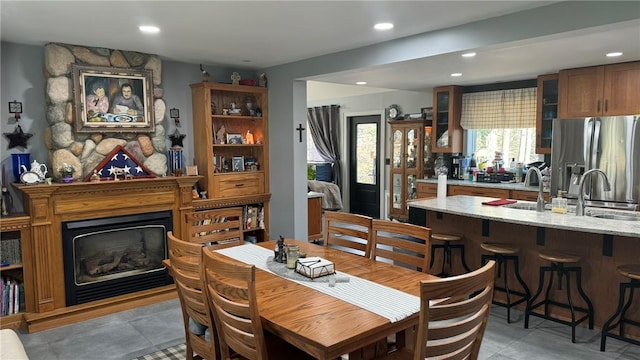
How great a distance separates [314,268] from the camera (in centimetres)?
242

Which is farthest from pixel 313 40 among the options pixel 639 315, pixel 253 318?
pixel 639 315

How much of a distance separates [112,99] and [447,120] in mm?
4919

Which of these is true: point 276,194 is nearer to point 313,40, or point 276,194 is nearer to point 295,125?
point 295,125

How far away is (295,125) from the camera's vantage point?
494cm

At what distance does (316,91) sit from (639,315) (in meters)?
6.32

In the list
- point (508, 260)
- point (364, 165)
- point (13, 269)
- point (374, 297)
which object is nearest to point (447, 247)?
point (508, 260)

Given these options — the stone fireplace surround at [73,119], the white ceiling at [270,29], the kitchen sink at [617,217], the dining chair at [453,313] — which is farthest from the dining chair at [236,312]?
the kitchen sink at [617,217]

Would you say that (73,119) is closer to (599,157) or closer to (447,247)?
(447,247)

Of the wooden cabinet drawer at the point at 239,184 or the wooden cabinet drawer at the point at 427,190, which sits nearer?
the wooden cabinet drawer at the point at 239,184

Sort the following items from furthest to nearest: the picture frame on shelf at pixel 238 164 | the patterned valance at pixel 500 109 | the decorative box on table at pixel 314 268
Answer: the patterned valance at pixel 500 109 → the picture frame on shelf at pixel 238 164 → the decorative box on table at pixel 314 268

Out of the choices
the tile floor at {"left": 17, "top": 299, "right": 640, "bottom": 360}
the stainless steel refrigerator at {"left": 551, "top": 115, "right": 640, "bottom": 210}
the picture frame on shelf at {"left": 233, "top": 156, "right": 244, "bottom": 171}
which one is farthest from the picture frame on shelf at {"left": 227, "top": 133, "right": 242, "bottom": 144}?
the stainless steel refrigerator at {"left": 551, "top": 115, "right": 640, "bottom": 210}

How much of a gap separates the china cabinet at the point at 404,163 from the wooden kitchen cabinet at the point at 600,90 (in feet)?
7.61

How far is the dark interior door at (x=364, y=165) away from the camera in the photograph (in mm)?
8352

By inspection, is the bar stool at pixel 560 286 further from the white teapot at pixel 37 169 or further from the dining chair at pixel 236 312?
the white teapot at pixel 37 169
